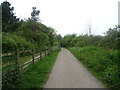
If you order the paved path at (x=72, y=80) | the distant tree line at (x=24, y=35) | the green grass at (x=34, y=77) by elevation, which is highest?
the distant tree line at (x=24, y=35)

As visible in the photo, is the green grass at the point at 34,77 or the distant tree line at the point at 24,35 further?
the distant tree line at the point at 24,35

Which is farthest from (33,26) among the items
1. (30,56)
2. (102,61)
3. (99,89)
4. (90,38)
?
(90,38)

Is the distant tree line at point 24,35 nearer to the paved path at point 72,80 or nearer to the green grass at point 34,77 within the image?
the green grass at point 34,77

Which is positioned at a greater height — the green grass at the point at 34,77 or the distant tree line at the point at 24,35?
the distant tree line at the point at 24,35

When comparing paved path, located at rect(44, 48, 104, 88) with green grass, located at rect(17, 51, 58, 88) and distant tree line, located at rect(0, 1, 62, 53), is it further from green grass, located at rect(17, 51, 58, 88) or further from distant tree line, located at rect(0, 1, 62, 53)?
distant tree line, located at rect(0, 1, 62, 53)

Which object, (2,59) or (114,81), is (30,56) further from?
(114,81)

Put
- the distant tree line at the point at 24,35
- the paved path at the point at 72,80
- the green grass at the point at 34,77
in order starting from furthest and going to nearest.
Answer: the distant tree line at the point at 24,35
the paved path at the point at 72,80
the green grass at the point at 34,77

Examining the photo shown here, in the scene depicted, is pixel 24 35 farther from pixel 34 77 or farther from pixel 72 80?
pixel 72 80

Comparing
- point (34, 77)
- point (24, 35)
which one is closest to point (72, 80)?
point (34, 77)

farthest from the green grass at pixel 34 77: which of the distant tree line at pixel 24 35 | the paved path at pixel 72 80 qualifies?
the distant tree line at pixel 24 35

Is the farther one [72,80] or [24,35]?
[24,35]

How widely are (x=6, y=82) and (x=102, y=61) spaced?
7637 mm

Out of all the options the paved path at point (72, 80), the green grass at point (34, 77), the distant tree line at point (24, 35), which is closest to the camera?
the green grass at point (34, 77)

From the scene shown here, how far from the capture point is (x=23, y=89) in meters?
6.04
